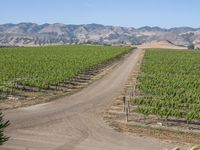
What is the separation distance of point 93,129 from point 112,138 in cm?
271

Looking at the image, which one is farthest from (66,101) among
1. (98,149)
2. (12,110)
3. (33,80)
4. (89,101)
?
(98,149)

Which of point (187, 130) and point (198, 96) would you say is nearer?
point (187, 130)

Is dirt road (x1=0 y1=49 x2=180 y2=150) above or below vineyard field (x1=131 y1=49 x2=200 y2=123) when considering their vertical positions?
below

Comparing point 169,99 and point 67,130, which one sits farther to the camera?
point 169,99

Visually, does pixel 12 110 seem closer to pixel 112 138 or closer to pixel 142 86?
pixel 112 138

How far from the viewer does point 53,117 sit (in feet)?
125

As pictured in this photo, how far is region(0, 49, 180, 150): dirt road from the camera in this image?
1186 inches

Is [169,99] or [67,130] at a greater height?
[169,99]

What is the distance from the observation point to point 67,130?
1332 inches

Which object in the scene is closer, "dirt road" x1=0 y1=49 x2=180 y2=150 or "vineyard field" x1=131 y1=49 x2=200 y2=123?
"dirt road" x1=0 y1=49 x2=180 y2=150

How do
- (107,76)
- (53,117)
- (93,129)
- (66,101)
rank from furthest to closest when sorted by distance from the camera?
(107,76), (66,101), (53,117), (93,129)

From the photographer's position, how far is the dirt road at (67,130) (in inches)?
1186

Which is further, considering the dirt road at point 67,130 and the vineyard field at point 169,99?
the vineyard field at point 169,99

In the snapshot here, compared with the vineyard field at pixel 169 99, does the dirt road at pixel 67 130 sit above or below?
below
